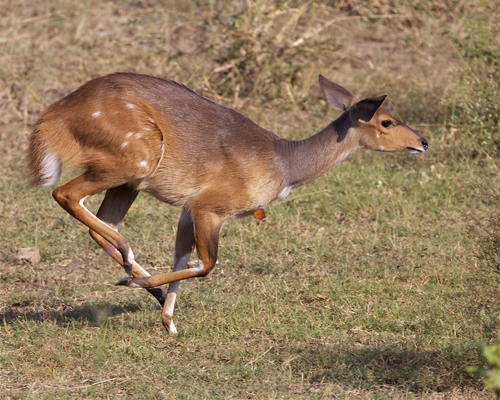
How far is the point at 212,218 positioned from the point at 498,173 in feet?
12.1

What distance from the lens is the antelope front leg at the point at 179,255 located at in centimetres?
529

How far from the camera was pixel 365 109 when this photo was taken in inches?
209

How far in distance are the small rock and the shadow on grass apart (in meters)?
0.73

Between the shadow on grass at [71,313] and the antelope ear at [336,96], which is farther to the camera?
the antelope ear at [336,96]

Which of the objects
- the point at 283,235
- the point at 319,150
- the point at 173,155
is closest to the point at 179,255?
the point at 173,155

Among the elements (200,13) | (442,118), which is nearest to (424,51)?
(442,118)

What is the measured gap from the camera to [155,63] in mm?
10320

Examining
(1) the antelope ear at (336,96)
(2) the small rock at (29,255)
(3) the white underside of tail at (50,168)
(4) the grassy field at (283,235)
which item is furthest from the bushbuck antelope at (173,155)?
(2) the small rock at (29,255)

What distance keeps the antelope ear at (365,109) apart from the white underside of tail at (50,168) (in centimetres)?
211

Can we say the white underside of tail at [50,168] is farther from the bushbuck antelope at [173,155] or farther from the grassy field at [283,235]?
the grassy field at [283,235]

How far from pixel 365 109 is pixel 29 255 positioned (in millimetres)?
3094

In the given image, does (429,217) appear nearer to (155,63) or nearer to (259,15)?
(259,15)

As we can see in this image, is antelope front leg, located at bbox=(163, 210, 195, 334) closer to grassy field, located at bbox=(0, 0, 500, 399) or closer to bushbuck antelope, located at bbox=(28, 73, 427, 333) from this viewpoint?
bushbuck antelope, located at bbox=(28, 73, 427, 333)

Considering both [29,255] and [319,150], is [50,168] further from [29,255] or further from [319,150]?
[319,150]
